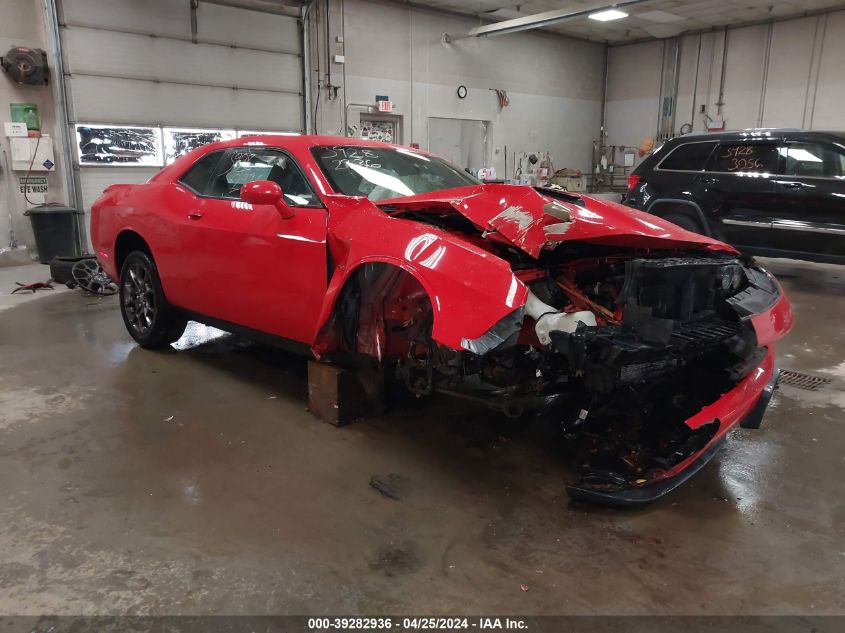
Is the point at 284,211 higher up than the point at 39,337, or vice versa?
the point at 284,211

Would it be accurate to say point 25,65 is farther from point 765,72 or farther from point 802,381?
point 765,72

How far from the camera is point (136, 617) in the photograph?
Result: 6.12 feet

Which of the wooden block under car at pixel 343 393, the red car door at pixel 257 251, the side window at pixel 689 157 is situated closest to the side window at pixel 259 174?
the red car door at pixel 257 251

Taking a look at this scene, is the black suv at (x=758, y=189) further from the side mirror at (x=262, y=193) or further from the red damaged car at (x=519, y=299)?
the side mirror at (x=262, y=193)

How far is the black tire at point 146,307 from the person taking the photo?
4301 mm

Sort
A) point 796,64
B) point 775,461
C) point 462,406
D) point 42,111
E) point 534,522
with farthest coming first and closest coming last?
point 796,64, point 42,111, point 462,406, point 775,461, point 534,522

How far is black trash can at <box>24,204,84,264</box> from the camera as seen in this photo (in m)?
8.32

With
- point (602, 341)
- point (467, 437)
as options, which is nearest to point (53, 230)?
point (467, 437)

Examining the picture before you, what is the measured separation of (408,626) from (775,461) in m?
2.03

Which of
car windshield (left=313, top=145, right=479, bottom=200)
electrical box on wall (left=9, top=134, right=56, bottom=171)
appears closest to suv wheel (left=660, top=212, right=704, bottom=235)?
car windshield (left=313, top=145, right=479, bottom=200)

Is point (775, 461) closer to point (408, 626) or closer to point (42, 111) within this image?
point (408, 626)

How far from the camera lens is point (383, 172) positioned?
3.50m

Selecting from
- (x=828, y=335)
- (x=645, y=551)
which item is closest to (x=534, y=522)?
(x=645, y=551)

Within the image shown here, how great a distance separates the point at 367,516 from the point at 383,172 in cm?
191
